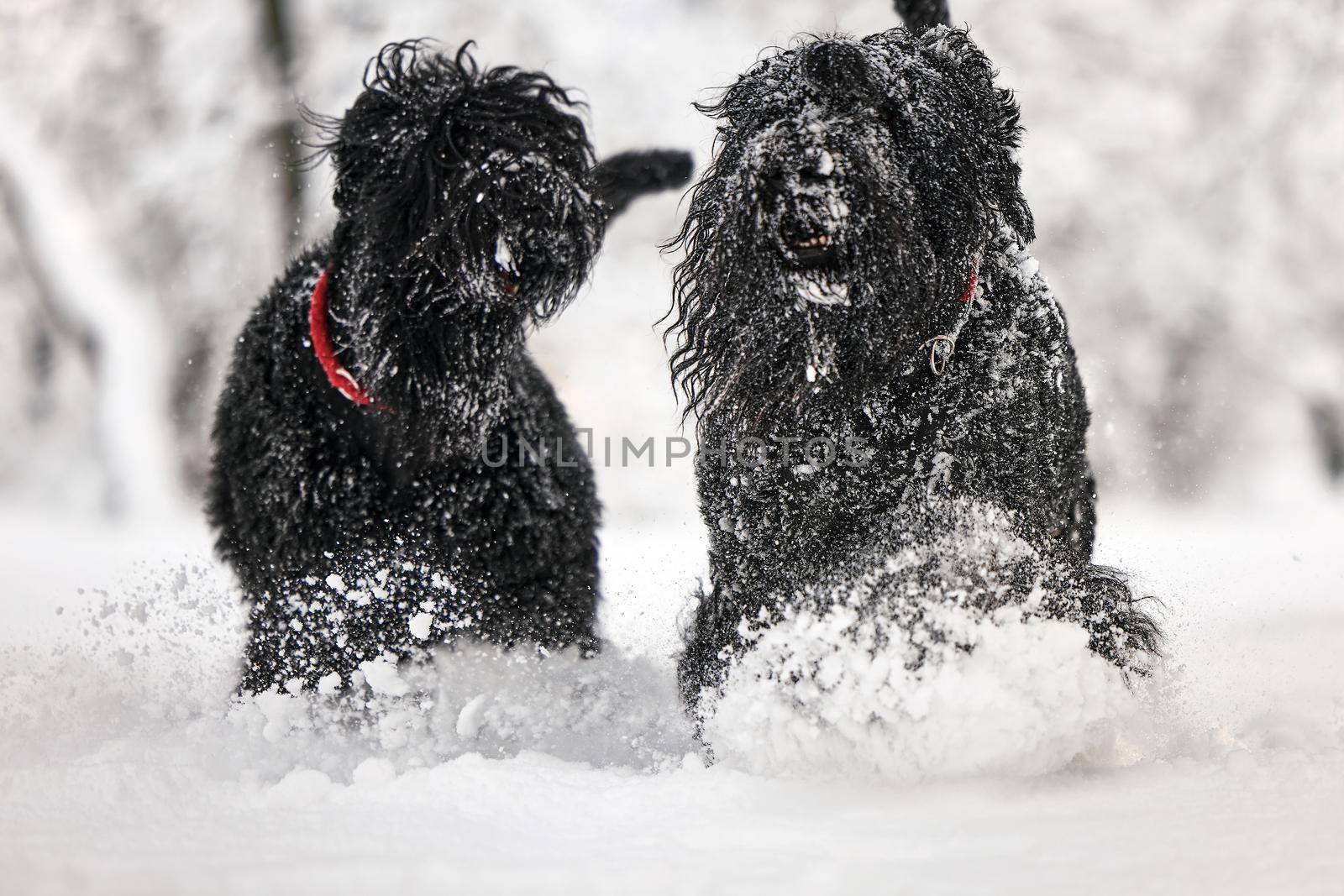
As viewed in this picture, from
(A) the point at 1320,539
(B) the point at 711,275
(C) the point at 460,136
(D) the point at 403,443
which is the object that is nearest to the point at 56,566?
(D) the point at 403,443

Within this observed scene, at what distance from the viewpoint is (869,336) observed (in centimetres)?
261

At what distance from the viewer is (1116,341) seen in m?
8.66

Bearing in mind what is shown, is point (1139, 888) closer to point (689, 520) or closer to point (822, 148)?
point (822, 148)

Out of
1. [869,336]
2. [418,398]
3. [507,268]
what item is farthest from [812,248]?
[418,398]

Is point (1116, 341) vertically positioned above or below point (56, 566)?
above

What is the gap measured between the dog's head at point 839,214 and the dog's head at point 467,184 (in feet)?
1.62

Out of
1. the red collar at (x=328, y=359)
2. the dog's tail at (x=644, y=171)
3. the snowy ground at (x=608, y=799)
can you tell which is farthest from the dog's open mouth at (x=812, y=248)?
the dog's tail at (x=644, y=171)

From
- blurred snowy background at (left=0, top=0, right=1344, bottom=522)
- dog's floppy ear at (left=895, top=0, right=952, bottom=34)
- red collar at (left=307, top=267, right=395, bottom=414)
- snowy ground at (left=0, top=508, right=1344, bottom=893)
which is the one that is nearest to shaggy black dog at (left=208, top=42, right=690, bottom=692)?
red collar at (left=307, top=267, right=395, bottom=414)

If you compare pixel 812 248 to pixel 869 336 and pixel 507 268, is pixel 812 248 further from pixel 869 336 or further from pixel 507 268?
pixel 507 268

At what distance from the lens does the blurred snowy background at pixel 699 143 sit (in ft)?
26.7

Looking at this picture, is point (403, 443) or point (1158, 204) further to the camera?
point (1158, 204)

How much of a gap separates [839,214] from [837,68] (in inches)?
16.1

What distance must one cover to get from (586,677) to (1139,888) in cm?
188

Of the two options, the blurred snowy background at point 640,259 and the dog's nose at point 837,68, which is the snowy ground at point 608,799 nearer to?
the blurred snowy background at point 640,259
